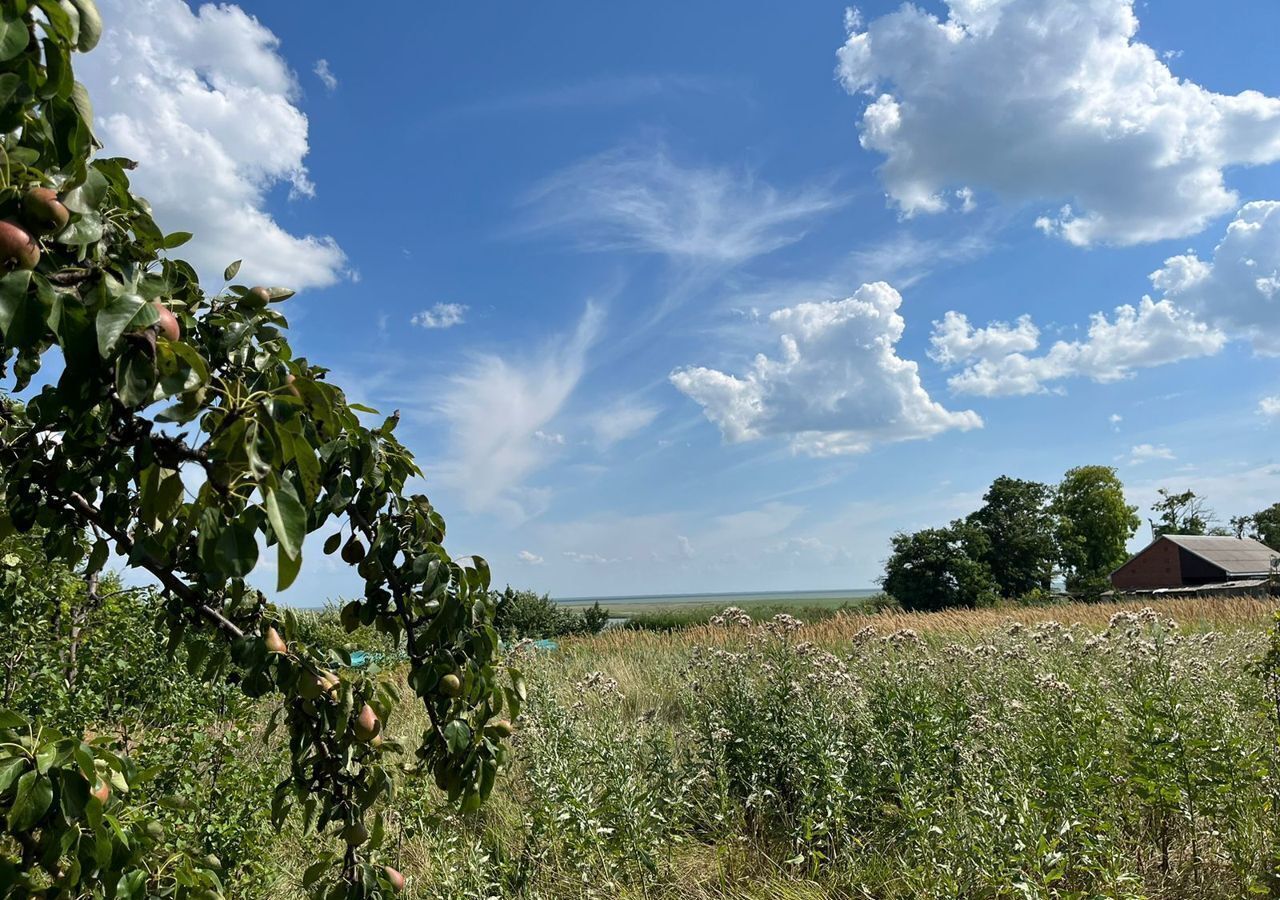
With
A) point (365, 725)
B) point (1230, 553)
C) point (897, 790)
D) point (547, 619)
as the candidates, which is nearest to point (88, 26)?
point (365, 725)

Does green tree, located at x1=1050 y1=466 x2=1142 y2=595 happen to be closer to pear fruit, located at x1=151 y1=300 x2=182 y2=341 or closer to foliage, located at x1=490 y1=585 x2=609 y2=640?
foliage, located at x1=490 y1=585 x2=609 y2=640

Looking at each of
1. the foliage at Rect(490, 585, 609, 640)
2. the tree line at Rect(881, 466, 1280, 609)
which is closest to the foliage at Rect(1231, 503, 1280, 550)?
the tree line at Rect(881, 466, 1280, 609)


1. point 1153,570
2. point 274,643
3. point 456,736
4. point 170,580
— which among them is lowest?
point 1153,570

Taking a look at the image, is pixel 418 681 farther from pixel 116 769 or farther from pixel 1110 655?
pixel 1110 655

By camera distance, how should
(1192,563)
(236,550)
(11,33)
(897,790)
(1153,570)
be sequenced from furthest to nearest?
(1153,570) → (1192,563) → (897,790) → (236,550) → (11,33)

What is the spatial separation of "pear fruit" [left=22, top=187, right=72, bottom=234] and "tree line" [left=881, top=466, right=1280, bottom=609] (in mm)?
29757

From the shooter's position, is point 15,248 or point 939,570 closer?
point 15,248

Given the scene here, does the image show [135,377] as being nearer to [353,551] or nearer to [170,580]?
[170,580]

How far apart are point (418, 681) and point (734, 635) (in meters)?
7.26

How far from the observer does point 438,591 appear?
1600 millimetres

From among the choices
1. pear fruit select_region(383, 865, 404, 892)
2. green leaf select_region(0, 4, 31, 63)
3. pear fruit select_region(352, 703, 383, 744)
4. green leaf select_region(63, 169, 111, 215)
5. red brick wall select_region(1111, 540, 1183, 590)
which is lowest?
red brick wall select_region(1111, 540, 1183, 590)

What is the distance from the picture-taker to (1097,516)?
4088 cm

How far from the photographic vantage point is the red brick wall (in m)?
37.7

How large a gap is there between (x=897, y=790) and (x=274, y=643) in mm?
3815
